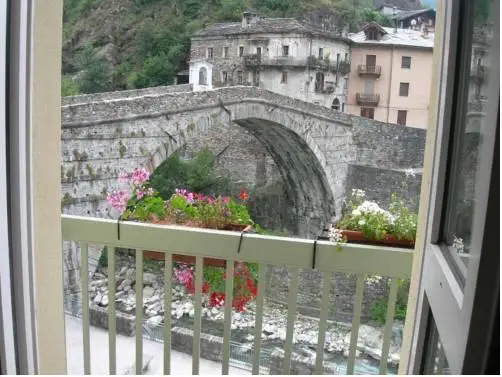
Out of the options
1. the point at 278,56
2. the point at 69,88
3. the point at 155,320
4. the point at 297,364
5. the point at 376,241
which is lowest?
the point at 297,364

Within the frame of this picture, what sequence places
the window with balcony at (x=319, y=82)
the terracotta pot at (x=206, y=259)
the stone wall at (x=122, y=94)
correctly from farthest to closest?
1. the stone wall at (x=122, y=94)
2. the window with balcony at (x=319, y=82)
3. the terracotta pot at (x=206, y=259)

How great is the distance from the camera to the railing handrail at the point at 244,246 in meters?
1.30

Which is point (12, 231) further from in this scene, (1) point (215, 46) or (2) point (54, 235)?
(1) point (215, 46)

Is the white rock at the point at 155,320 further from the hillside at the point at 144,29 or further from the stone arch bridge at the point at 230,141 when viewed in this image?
the hillside at the point at 144,29

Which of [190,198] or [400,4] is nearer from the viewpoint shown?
[190,198]

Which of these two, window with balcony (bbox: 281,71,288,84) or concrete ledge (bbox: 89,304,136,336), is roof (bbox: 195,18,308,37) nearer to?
window with balcony (bbox: 281,71,288,84)

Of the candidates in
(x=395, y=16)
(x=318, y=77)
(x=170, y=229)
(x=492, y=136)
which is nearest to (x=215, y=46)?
(x=318, y=77)

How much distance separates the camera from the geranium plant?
149 cm

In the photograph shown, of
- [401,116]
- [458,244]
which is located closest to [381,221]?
[458,244]

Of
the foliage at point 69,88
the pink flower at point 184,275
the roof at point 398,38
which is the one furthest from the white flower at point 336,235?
the foliage at point 69,88

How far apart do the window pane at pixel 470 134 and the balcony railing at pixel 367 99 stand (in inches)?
58.1

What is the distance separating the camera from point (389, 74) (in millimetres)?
2045

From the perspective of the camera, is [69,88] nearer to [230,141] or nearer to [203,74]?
[203,74]

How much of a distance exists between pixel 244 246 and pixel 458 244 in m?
0.76
